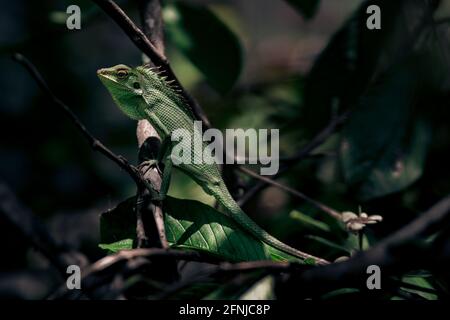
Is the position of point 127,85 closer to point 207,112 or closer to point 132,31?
point 132,31

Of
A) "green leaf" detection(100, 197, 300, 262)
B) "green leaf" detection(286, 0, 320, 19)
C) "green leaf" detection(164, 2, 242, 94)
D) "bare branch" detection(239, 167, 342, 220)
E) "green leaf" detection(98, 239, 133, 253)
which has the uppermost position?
"green leaf" detection(286, 0, 320, 19)

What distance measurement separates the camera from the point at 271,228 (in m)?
2.79

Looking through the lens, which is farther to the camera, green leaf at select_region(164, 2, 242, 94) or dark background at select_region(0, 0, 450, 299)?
green leaf at select_region(164, 2, 242, 94)

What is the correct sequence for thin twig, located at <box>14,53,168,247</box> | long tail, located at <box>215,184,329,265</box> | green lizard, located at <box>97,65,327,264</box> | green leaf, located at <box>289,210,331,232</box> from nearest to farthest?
thin twig, located at <box>14,53,168,247</box> < long tail, located at <box>215,184,329,265</box> < green leaf, located at <box>289,210,331,232</box> < green lizard, located at <box>97,65,327,264</box>

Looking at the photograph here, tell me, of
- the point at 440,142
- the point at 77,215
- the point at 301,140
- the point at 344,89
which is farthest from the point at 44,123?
the point at 440,142

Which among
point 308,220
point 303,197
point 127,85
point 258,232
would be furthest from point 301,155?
point 127,85

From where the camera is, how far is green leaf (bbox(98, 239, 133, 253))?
1782 mm

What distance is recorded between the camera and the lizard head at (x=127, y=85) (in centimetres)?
263

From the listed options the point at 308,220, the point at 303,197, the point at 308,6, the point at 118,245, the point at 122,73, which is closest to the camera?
the point at 118,245

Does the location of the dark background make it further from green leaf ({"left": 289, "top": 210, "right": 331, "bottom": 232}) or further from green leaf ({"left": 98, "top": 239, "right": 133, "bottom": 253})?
green leaf ({"left": 98, "top": 239, "right": 133, "bottom": 253})

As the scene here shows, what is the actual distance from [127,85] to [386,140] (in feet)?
4.04

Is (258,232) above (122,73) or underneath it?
underneath

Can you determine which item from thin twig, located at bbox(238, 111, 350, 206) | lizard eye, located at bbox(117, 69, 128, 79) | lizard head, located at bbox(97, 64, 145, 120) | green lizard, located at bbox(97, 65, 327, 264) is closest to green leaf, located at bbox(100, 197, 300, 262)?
green lizard, located at bbox(97, 65, 327, 264)

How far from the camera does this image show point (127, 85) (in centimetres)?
266
